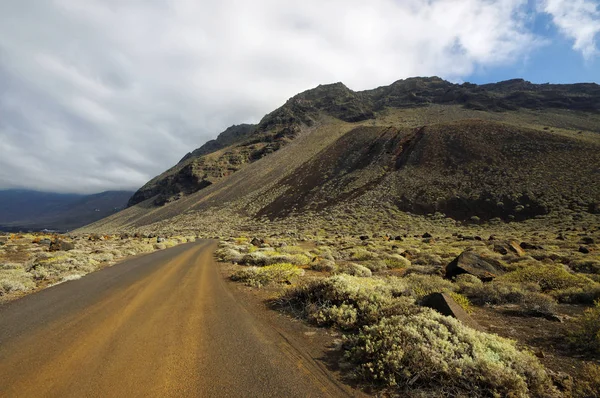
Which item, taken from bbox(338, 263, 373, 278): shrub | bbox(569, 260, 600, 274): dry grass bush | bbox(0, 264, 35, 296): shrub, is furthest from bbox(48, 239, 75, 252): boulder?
bbox(569, 260, 600, 274): dry grass bush

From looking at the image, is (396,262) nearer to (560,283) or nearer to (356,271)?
(356,271)

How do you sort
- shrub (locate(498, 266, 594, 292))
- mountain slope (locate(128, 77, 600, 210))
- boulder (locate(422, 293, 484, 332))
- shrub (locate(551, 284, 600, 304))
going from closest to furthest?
boulder (locate(422, 293, 484, 332)) → shrub (locate(551, 284, 600, 304)) → shrub (locate(498, 266, 594, 292)) → mountain slope (locate(128, 77, 600, 210))

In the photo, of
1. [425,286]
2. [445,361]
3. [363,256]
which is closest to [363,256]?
[363,256]

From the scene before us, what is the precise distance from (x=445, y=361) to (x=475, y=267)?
9290 millimetres

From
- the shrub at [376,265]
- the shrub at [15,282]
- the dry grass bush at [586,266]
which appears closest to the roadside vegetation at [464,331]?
the dry grass bush at [586,266]

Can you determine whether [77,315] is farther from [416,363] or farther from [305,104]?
[305,104]

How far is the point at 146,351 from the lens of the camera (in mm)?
4949

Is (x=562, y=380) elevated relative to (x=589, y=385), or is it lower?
lower

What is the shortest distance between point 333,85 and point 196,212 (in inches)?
4654

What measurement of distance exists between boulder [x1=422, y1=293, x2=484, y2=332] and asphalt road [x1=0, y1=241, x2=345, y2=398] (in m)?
3.09

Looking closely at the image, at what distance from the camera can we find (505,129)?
60.0 m

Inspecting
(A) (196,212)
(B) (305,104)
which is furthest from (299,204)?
(B) (305,104)

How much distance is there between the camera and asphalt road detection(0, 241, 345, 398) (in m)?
3.92

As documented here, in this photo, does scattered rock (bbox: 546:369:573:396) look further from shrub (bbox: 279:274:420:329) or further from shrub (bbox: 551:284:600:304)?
shrub (bbox: 551:284:600:304)
